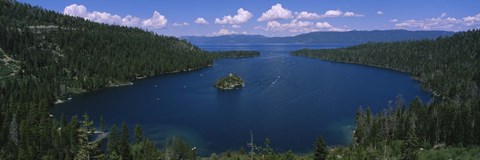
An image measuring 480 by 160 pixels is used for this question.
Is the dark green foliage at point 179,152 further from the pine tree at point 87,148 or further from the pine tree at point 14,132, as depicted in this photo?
the pine tree at point 14,132

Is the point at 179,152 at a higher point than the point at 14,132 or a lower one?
lower

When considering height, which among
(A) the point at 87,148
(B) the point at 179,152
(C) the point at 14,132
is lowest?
(B) the point at 179,152

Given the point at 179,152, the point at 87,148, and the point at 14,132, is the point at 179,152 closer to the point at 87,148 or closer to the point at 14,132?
the point at 87,148

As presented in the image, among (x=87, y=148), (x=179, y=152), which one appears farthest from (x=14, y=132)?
(x=179, y=152)

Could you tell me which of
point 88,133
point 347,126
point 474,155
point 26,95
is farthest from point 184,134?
point 474,155

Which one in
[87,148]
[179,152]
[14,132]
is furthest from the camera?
[14,132]

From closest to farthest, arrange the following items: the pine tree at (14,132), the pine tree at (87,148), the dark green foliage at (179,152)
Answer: the pine tree at (87,148)
the dark green foliage at (179,152)
the pine tree at (14,132)

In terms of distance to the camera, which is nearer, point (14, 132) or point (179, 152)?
point (179, 152)

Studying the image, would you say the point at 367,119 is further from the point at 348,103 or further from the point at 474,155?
the point at 348,103

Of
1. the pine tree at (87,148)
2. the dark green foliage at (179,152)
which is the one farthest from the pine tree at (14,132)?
the dark green foliage at (179,152)

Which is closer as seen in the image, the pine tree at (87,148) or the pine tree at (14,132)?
the pine tree at (87,148)

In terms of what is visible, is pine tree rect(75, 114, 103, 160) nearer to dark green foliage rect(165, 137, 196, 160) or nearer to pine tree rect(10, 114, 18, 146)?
pine tree rect(10, 114, 18, 146)

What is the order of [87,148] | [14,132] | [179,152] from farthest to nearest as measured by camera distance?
1. [14,132]
2. [179,152]
3. [87,148]
